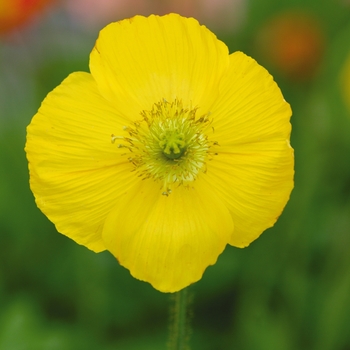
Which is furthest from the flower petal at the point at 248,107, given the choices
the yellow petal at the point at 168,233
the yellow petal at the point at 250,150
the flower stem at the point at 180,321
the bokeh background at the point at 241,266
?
the bokeh background at the point at 241,266

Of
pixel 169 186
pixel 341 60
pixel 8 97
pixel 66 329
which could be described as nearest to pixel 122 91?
pixel 169 186

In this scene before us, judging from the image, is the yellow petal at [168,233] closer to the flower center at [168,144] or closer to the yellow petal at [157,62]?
the flower center at [168,144]

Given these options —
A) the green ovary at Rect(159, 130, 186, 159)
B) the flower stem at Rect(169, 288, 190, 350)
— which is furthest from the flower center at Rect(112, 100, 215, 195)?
the flower stem at Rect(169, 288, 190, 350)

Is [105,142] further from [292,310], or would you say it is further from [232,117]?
[292,310]

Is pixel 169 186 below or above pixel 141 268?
above

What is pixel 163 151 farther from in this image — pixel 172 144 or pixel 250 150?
pixel 250 150

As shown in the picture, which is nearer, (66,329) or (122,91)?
(122,91)

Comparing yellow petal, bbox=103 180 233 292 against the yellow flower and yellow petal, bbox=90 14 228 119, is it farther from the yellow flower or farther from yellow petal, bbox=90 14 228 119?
yellow petal, bbox=90 14 228 119
